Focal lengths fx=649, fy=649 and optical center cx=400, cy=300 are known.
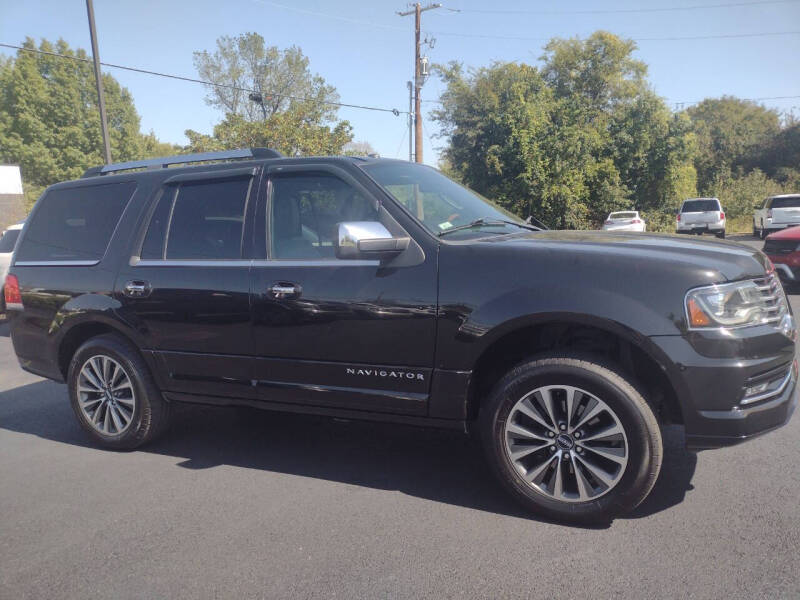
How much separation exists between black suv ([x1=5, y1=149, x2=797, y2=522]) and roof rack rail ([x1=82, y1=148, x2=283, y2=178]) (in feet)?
0.08

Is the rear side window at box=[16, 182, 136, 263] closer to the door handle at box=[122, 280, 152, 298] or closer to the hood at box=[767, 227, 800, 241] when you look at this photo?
the door handle at box=[122, 280, 152, 298]

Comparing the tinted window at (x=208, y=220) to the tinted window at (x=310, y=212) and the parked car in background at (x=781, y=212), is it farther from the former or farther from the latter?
the parked car in background at (x=781, y=212)

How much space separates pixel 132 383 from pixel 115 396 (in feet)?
0.76

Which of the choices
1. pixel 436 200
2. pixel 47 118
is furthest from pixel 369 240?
pixel 47 118

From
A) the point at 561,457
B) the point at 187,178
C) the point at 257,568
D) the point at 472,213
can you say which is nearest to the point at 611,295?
the point at 561,457

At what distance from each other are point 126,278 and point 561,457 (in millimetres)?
3054

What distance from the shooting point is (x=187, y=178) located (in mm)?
4453

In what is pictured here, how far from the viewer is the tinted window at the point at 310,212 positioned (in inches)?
152

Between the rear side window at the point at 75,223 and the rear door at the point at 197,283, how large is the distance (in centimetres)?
39

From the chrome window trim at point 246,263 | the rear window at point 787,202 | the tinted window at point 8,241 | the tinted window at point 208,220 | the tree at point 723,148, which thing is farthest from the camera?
the tree at point 723,148

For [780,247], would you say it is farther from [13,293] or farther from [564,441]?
[13,293]

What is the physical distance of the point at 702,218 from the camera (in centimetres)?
2625

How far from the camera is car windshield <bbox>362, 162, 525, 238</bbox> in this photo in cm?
380

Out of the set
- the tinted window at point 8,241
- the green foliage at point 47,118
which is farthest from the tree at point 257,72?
the tinted window at point 8,241
